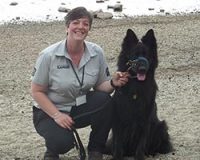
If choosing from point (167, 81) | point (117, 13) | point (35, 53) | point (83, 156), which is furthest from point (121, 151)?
point (117, 13)

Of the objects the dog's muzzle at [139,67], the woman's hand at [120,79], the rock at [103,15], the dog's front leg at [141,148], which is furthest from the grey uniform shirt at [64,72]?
the rock at [103,15]

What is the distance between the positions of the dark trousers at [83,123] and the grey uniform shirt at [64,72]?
110 mm

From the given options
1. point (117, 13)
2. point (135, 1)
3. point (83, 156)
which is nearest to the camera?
point (83, 156)

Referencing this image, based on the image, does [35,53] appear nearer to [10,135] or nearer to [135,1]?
[10,135]

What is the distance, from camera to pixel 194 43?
1236 cm

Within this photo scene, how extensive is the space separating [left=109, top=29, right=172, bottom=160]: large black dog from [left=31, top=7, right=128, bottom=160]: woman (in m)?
0.10

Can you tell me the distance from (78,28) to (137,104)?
91 cm

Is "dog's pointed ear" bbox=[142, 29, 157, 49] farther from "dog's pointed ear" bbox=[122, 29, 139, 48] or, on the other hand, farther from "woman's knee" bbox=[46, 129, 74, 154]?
"woman's knee" bbox=[46, 129, 74, 154]

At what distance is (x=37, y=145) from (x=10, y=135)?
0.57 meters

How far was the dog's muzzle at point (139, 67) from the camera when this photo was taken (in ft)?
15.1

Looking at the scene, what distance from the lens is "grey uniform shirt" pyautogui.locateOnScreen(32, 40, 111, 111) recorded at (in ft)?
15.7

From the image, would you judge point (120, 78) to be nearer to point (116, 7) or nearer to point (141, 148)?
point (141, 148)

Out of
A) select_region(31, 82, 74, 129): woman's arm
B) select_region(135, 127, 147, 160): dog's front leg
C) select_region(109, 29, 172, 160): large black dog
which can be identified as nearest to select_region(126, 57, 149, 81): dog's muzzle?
select_region(109, 29, 172, 160): large black dog

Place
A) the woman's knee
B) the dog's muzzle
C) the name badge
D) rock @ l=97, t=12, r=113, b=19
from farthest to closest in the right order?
rock @ l=97, t=12, r=113, b=19, the name badge, the woman's knee, the dog's muzzle
